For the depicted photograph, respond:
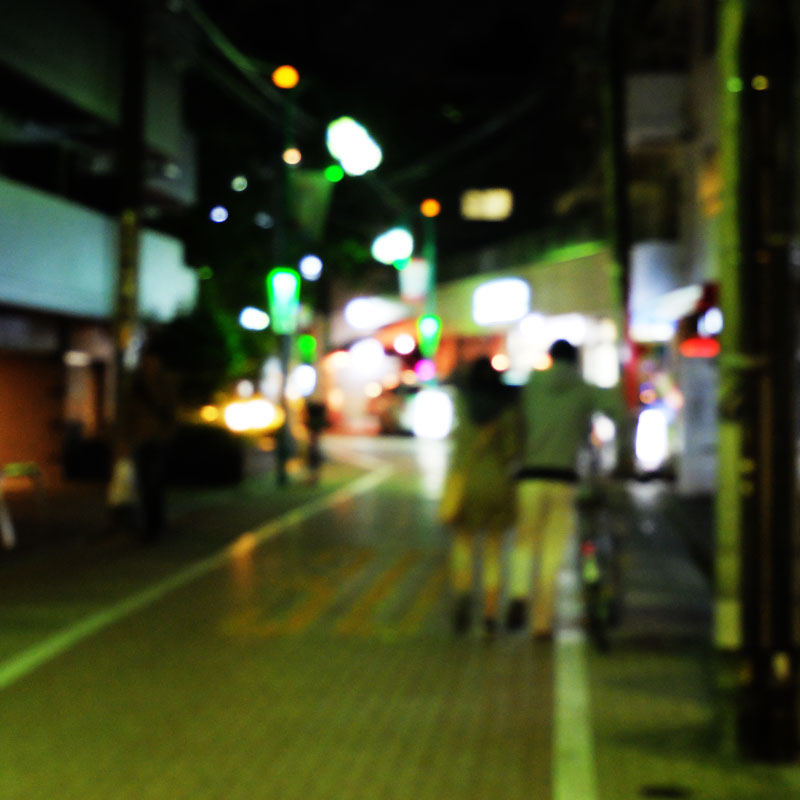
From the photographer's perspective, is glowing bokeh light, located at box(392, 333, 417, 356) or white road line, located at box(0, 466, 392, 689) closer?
white road line, located at box(0, 466, 392, 689)

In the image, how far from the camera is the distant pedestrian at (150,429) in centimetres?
1581

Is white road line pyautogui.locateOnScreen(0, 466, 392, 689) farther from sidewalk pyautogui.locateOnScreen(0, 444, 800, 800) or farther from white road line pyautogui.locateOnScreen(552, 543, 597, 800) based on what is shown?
white road line pyautogui.locateOnScreen(552, 543, 597, 800)

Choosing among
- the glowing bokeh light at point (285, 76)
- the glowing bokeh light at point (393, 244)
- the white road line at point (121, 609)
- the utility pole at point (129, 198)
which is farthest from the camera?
the glowing bokeh light at point (393, 244)

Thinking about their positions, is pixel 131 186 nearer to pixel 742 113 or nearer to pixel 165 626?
pixel 165 626

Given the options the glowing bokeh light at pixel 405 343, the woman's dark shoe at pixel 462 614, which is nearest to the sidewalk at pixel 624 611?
the woman's dark shoe at pixel 462 614

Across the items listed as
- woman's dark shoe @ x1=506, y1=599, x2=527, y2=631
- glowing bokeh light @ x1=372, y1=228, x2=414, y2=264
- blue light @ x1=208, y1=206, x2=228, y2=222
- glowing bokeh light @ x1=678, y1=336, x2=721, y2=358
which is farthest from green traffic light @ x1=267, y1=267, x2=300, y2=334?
woman's dark shoe @ x1=506, y1=599, x2=527, y2=631

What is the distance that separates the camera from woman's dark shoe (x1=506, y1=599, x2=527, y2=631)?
9.96 metres

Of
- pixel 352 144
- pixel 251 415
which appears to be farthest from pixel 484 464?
pixel 251 415

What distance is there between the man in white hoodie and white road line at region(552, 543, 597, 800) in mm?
385

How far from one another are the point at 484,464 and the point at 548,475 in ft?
1.70

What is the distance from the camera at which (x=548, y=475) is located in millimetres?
9758

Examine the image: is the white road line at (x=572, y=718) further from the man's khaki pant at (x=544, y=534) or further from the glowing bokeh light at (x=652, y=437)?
the glowing bokeh light at (x=652, y=437)

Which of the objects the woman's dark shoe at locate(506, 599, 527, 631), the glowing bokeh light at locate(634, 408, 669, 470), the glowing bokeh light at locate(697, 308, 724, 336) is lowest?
the woman's dark shoe at locate(506, 599, 527, 631)

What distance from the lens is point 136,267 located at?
53.8 feet
